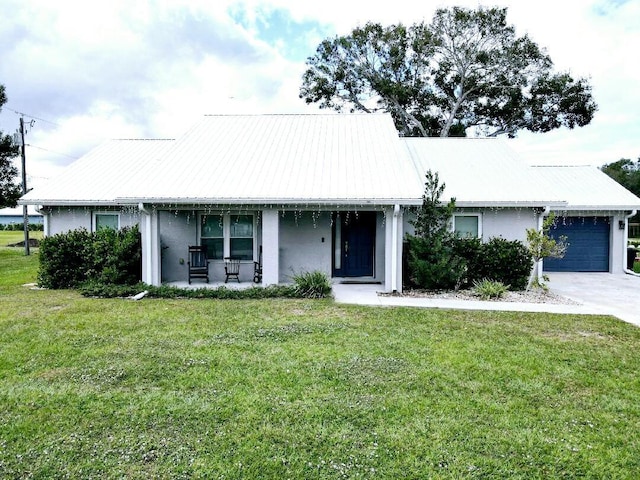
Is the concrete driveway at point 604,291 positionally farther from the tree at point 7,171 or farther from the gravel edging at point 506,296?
the tree at point 7,171

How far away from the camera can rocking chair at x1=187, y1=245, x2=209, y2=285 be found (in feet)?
38.6

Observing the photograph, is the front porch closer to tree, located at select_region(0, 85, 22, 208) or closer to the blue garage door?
the blue garage door

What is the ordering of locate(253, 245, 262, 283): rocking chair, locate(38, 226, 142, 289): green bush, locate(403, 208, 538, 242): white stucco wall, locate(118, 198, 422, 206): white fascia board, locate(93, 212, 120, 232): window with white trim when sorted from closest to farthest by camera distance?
locate(118, 198, 422, 206): white fascia board → locate(38, 226, 142, 289): green bush → locate(253, 245, 262, 283): rocking chair → locate(403, 208, 538, 242): white stucco wall → locate(93, 212, 120, 232): window with white trim

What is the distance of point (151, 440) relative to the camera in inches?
145

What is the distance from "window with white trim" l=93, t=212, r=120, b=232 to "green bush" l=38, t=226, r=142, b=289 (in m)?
1.43

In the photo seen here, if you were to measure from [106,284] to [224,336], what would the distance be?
5737 millimetres

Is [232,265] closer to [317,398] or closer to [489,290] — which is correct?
[489,290]

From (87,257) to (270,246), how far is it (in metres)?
5.03

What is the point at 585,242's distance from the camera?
15.4 m

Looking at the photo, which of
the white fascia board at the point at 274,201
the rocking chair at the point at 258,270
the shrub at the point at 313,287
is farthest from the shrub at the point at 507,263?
the rocking chair at the point at 258,270

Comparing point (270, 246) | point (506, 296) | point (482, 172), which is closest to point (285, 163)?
point (270, 246)

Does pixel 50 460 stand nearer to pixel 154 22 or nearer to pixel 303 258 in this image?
pixel 303 258

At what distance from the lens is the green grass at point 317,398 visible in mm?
3400

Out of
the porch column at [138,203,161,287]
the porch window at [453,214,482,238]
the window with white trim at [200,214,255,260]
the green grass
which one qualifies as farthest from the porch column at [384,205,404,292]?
the porch column at [138,203,161,287]
